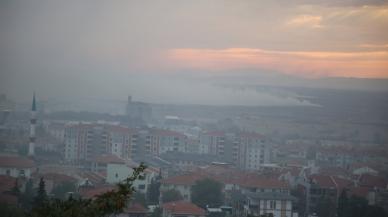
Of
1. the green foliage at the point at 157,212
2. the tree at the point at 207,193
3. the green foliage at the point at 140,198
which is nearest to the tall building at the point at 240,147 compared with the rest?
the tree at the point at 207,193

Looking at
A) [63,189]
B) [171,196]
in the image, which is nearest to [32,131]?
[63,189]

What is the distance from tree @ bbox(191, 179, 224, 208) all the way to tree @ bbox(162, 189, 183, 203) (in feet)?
0.79

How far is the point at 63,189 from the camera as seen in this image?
11.1 m

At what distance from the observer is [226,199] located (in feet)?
36.4

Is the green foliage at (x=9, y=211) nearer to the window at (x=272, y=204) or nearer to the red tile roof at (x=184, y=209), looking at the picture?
the red tile roof at (x=184, y=209)

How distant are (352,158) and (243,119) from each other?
174 inches

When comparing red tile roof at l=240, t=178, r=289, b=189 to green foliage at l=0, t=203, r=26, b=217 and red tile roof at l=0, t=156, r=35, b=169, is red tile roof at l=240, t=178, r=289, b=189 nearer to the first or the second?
red tile roof at l=0, t=156, r=35, b=169

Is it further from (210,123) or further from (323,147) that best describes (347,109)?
(210,123)

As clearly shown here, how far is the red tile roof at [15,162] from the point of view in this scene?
13.3 metres

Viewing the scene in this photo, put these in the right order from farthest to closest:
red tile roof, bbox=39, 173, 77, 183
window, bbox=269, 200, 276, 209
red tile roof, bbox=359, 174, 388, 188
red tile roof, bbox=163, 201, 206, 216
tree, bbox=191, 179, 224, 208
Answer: red tile roof, bbox=359, 174, 388, 188 < red tile roof, bbox=39, 173, 77, 183 < tree, bbox=191, 179, 224, 208 < window, bbox=269, 200, 276, 209 < red tile roof, bbox=163, 201, 206, 216

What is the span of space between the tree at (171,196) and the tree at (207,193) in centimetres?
24

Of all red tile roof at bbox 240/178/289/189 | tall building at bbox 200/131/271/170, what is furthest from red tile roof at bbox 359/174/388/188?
tall building at bbox 200/131/271/170

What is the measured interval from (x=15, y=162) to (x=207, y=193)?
4.68 m

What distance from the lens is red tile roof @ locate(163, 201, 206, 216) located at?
366 inches
